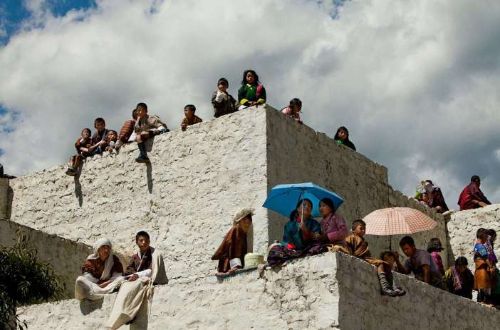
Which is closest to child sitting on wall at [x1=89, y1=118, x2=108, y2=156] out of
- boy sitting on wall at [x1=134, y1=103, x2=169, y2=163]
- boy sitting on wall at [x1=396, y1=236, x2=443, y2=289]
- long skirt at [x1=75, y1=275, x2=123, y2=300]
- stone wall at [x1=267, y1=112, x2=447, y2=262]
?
boy sitting on wall at [x1=134, y1=103, x2=169, y2=163]

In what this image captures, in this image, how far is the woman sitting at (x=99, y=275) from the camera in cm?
1203

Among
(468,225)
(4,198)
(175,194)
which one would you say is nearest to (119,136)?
(175,194)

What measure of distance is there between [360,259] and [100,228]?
247 inches

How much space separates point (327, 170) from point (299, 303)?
204 inches

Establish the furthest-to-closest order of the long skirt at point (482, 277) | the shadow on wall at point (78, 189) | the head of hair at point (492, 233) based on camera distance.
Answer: the shadow on wall at point (78, 189), the head of hair at point (492, 233), the long skirt at point (482, 277)

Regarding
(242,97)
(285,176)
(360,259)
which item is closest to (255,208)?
(285,176)

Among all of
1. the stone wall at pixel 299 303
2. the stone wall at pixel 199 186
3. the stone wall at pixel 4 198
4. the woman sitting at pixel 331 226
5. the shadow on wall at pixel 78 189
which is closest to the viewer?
the stone wall at pixel 299 303

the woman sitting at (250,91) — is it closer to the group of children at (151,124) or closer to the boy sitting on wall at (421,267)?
the group of children at (151,124)

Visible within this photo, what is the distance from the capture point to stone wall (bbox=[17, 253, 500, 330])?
1014 centimetres

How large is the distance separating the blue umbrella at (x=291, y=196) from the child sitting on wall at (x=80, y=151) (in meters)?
5.05

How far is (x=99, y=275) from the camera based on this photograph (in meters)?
12.4

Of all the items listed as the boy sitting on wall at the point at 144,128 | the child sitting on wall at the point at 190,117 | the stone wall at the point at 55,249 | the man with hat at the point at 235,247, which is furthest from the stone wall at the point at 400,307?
the stone wall at the point at 55,249

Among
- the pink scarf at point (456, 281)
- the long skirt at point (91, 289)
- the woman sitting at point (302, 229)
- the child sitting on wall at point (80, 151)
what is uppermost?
the child sitting on wall at point (80, 151)

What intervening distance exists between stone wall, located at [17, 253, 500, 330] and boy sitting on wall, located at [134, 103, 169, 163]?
3.72 metres
